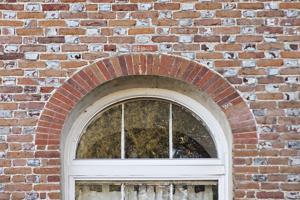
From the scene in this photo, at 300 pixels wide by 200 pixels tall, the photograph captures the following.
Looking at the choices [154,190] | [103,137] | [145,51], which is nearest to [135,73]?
[145,51]

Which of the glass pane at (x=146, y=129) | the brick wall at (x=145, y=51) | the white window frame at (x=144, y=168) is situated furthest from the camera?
the glass pane at (x=146, y=129)

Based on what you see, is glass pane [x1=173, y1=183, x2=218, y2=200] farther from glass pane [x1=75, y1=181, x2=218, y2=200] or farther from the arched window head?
the arched window head

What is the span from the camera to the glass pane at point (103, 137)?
502 cm

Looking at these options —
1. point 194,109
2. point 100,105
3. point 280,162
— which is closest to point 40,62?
point 100,105

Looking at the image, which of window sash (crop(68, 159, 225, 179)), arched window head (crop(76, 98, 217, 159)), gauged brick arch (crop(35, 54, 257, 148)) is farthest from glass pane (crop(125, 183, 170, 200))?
gauged brick arch (crop(35, 54, 257, 148))

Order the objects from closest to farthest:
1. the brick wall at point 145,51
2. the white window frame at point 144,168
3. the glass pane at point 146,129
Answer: the brick wall at point 145,51 → the white window frame at point 144,168 → the glass pane at point 146,129

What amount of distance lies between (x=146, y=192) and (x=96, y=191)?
0.46 meters

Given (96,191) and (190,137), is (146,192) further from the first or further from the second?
(190,137)

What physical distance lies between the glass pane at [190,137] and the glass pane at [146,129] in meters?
0.09

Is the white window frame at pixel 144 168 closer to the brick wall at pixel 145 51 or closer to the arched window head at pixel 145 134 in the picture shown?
the arched window head at pixel 145 134

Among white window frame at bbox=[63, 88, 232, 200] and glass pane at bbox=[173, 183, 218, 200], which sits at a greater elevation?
white window frame at bbox=[63, 88, 232, 200]

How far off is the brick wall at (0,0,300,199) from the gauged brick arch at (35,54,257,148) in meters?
0.06

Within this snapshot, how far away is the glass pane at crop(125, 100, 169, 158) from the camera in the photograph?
5.02m

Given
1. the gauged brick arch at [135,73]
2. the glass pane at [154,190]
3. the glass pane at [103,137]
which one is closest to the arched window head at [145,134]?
the glass pane at [103,137]
